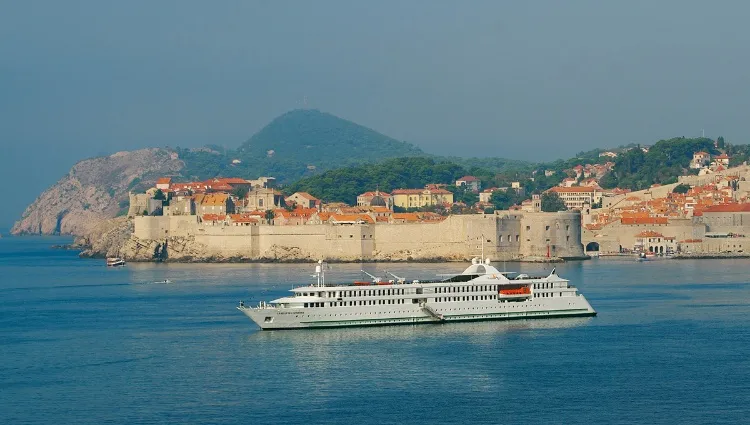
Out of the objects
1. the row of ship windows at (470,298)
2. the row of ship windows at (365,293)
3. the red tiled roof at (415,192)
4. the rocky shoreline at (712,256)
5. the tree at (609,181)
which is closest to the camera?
the row of ship windows at (365,293)

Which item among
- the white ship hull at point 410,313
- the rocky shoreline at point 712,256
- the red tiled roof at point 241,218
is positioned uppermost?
the red tiled roof at point 241,218

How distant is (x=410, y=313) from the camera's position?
29.8 metres

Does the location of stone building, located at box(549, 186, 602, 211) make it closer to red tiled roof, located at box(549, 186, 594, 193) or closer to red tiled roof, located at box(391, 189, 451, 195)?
red tiled roof, located at box(549, 186, 594, 193)

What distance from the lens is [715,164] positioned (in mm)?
89312

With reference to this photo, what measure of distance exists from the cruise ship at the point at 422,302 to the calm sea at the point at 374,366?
412mm

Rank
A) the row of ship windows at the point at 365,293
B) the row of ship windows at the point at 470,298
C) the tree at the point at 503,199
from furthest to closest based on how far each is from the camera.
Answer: the tree at the point at 503,199
the row of ship windows at the point at 470,298
the row of ship windows at the point at 365,293

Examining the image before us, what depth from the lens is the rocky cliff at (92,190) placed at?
445 ft

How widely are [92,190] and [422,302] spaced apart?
11868 cm

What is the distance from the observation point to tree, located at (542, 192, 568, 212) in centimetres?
7856

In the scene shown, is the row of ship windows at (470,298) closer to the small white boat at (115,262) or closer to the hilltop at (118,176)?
the small white boat at (115,262)

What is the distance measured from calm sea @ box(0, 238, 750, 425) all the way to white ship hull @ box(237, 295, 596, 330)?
0.35 meters

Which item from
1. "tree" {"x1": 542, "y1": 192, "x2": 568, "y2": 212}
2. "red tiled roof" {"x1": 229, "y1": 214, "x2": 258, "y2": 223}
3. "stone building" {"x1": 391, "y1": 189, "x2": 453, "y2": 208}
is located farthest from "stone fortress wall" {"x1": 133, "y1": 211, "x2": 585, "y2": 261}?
"stone building" {"x1": 391, "y1": 189, "x2": 453, "y2": 208}

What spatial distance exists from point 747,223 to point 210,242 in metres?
23.8

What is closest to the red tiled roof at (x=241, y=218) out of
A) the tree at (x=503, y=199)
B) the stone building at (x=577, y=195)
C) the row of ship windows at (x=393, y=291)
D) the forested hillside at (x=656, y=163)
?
the tree at (x=503, y=199)
